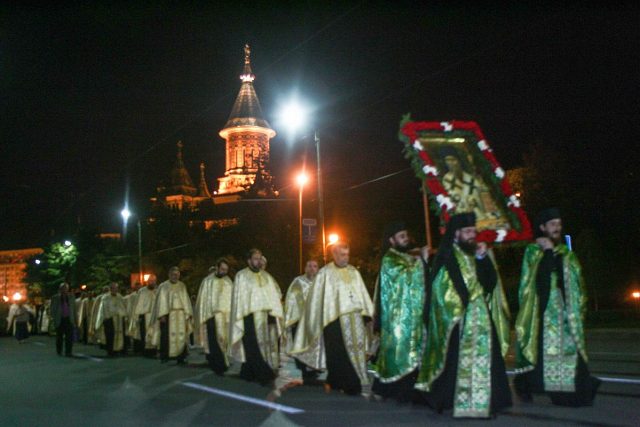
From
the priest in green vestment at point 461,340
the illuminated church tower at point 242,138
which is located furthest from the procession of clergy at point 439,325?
the illuminated church tower at point 242,138

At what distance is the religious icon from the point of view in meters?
11.0

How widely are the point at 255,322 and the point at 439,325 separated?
457 cm

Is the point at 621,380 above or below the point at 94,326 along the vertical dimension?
below

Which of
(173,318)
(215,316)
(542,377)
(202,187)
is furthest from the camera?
(202,187)

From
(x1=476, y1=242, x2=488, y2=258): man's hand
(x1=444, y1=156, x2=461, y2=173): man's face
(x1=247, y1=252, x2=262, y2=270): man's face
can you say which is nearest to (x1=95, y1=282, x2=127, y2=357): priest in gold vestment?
(x1=247, y1=252, x2=262, y2=270): man's face

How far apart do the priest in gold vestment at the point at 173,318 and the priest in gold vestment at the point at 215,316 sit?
1691 millimetres

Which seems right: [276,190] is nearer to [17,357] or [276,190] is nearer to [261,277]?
[17,357]

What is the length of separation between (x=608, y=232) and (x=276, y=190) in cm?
1830

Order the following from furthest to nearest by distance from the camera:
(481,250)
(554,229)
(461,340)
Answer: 1. (481,250)
2. (554,229)
3. (461,340)

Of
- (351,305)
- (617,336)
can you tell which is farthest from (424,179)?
(617,336)

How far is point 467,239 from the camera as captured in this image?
309 inches

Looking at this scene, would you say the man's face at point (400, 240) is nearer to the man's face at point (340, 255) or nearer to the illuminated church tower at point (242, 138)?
the man's face at point (340, 255)

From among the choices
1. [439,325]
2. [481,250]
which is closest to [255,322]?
[481,250]

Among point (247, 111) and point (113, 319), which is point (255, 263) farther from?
point (247, 111)
